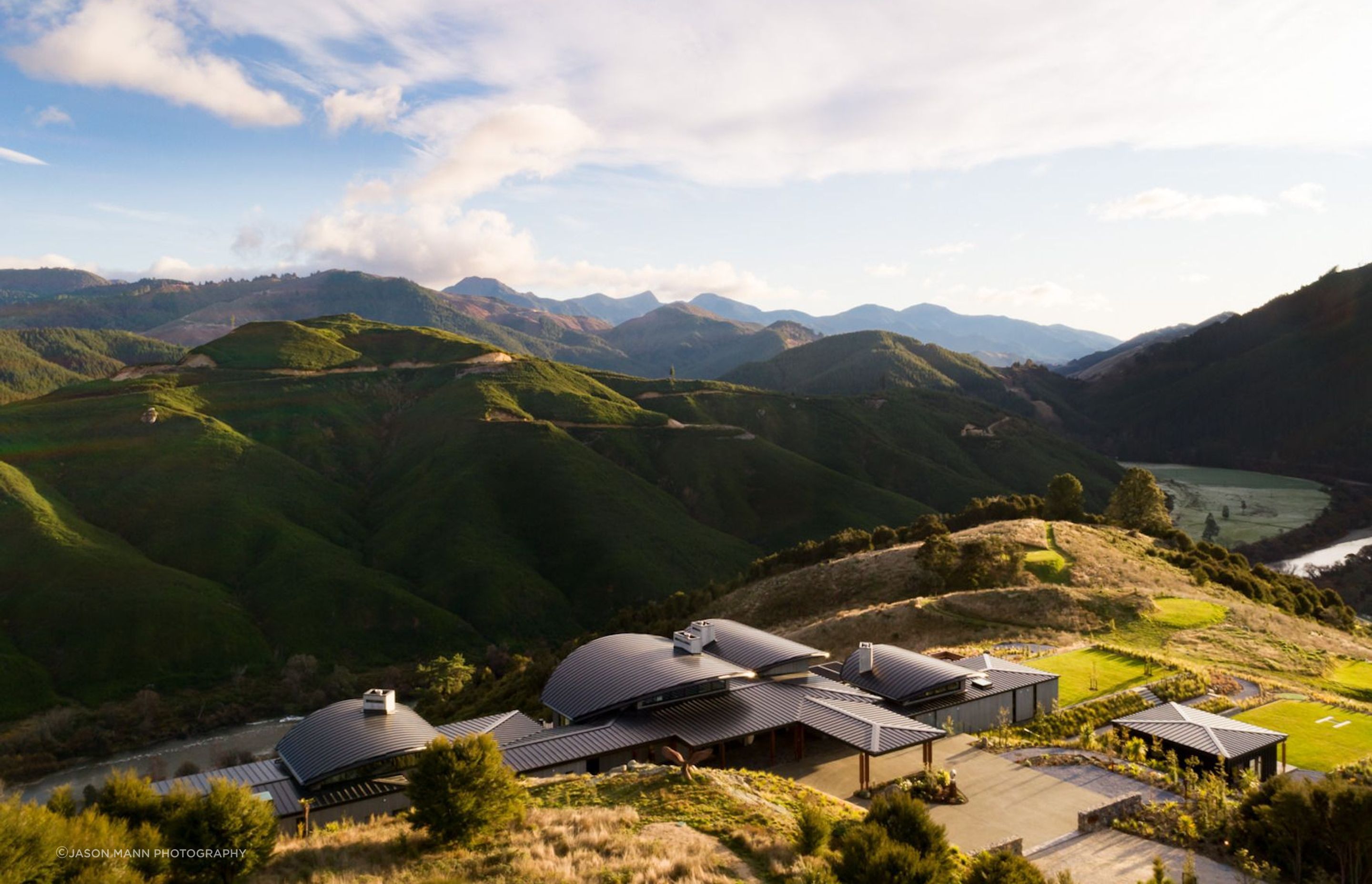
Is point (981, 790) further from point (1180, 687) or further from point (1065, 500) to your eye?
point (1065, 500)

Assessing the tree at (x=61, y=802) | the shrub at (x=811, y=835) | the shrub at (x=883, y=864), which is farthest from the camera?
the shrub at (x=811, y=835)

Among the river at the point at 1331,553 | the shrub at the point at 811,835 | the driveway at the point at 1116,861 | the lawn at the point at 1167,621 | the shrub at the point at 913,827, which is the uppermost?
the shrub at the point at 913,827

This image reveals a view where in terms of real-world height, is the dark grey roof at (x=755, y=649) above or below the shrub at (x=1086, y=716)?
above

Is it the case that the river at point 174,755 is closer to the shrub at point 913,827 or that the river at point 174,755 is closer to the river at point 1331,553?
the shrub at point 913,827

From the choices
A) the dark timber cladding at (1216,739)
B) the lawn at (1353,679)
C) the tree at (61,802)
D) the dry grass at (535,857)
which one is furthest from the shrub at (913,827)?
the lawn at (1353,679)

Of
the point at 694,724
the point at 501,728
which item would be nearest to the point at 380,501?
the point at 501,728

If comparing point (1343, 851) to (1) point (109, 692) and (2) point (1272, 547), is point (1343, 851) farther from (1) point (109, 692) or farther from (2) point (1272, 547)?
(2) point (1272, 547)

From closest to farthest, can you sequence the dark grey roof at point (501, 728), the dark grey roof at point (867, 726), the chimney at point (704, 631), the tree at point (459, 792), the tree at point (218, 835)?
the tree at point (218, 835)
the tree at point (459, 792)
the dark grey roof at point (867, 726)
the dark grey roof at point (501, 728)
the chimney at point (704, 631)
